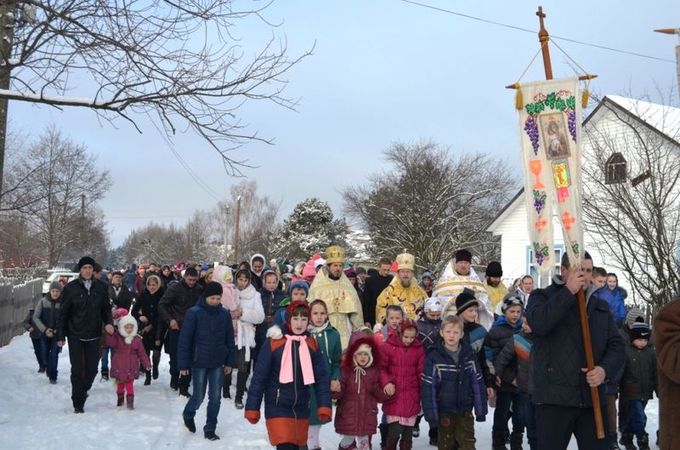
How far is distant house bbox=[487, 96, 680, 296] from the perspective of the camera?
15.3 meters

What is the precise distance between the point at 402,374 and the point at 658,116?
14762 millimetres

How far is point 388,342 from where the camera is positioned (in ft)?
24.3

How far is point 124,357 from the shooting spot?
9867 millimetres

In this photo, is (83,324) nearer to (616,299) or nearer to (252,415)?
(252,415)

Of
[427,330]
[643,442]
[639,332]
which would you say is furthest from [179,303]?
[643,442]

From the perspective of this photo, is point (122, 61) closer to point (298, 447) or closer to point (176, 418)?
point (298, 447)

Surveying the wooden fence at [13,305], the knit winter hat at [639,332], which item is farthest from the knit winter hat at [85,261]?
the wooden fence at [13,305]

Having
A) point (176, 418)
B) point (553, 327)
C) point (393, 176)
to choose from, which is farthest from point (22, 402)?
point (393, 176)

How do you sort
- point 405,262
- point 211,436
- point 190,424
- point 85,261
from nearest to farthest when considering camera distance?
point 211,436, point 190,424, point 405,262, point 85,261

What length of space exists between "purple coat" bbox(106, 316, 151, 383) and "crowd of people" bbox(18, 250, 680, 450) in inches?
0.7

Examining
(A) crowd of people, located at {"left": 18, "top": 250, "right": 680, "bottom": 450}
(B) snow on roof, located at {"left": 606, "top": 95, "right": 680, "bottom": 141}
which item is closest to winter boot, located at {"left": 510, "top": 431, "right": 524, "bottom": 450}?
(A) crowd of people, located at {"left": 18, "top": 250, "right": 680, "bottom": 450}

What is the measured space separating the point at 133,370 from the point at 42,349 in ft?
12.6

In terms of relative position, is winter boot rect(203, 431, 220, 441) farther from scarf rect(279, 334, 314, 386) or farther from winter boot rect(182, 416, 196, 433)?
scarf rect(279, 334, 314, 386)

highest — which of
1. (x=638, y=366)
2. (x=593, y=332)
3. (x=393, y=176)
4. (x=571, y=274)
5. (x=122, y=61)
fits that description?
(x=393, y=176)
